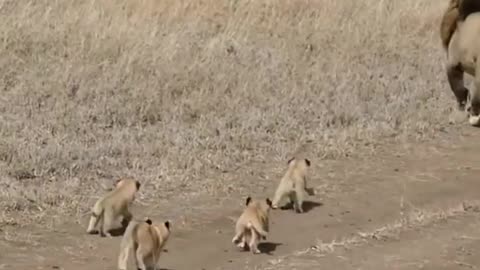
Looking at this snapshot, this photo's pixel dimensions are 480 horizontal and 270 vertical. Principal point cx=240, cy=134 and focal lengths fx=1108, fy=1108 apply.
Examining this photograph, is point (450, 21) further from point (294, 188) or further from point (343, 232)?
point (343, 232)

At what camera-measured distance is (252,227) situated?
711cm

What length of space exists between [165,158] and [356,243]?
7.77ft

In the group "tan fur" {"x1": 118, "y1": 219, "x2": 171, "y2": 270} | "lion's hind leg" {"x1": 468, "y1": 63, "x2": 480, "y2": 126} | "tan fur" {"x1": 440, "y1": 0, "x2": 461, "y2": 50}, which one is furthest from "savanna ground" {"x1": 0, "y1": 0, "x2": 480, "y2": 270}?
"tan fur" {"x1": 440, "y1": 0, "x2": 461, "y2": 50}

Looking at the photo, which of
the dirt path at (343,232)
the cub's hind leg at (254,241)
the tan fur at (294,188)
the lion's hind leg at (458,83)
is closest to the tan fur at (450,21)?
the lion's hind leg at (458,83)

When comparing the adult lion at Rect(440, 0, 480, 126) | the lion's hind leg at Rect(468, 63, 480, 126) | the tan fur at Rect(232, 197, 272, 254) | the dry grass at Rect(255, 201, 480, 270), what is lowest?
the dry grass at Rect(255, 201, 480, 270)

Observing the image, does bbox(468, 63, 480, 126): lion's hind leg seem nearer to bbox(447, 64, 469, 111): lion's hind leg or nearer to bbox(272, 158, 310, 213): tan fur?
bbox(447, 64, 469, 111): lion's hind leg

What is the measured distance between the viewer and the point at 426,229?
8.00 metres

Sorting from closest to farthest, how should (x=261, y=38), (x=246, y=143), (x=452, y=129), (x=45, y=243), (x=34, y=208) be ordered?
(x=45, y=243) < (x=34, y=208) < (x=246, y=143) < (x=452, y=129) < (x=261, y=38)

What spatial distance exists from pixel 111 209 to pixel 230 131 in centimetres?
331

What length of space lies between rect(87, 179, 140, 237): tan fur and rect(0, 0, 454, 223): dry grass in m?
0.56

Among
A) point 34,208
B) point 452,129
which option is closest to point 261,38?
point 452,129

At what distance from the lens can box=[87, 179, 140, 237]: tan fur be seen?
23.9 ft

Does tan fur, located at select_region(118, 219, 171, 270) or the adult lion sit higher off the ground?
the adult lion

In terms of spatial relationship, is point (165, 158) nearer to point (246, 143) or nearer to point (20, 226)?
point (246, 143)
